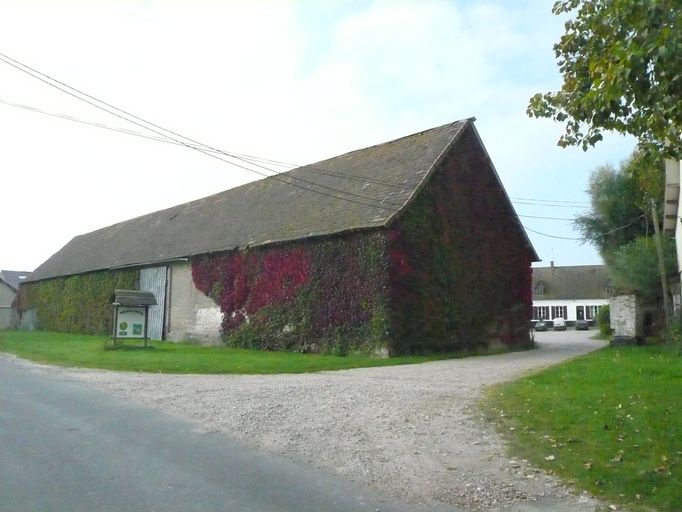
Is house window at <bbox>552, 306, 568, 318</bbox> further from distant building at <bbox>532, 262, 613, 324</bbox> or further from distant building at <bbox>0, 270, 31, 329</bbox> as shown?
distant building at <bbox>0, 270, 31, 329</bbox>

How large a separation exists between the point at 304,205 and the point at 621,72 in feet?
68.8

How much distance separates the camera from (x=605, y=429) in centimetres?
878

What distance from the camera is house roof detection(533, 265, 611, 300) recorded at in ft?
229

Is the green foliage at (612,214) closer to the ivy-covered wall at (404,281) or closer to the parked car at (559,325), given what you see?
the ivy-covered wall at (404,281)

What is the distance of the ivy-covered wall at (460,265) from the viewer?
22797 millimetres

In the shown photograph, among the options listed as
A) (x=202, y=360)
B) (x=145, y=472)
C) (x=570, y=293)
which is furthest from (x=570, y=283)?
(x=145, y=472)

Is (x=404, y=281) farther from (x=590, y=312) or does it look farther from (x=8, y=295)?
(x=8, y=295)

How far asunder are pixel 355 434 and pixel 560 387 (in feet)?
16.1

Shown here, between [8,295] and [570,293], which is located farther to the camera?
[570,293]

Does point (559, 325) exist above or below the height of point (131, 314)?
above

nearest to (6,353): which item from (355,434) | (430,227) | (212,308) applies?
(212,308)

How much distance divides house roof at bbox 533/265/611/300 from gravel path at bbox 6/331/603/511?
2206 inches

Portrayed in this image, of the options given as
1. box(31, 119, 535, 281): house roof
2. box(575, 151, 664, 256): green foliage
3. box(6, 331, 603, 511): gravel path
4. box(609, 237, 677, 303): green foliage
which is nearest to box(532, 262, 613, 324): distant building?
→ box(575, 151, 664, 256): green foliage

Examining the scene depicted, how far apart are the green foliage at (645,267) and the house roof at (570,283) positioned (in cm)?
3757
